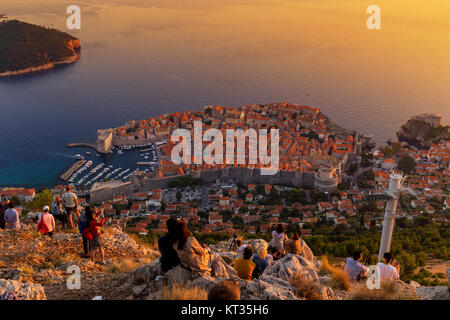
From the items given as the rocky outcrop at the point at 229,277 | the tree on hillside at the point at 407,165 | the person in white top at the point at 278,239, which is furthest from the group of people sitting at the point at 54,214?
the tree on hillside at the point at 407,165

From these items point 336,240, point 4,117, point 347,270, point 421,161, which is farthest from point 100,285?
point 4,117

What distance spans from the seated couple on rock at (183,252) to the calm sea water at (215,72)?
16.0 m

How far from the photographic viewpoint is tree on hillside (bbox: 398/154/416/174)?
16641 millimetres

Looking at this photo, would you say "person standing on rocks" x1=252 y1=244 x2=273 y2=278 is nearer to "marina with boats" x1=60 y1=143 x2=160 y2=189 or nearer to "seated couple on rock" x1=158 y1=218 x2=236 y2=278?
"seated couple on rock" x1=158 y1=218 x2=236 y2=278

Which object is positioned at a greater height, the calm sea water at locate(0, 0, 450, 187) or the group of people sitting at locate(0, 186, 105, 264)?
the calm sea water at locate(0, 0, 450, 187)

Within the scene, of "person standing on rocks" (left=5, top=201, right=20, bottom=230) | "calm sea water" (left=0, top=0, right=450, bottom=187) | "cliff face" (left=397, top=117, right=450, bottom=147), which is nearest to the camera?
"person standing on rocks" (left=5, top=201, right=20, bottom=230)

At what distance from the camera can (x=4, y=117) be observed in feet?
83.3

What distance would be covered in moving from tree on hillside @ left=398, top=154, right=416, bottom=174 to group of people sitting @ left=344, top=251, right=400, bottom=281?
48.8ft

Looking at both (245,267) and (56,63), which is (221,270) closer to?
(245,267)

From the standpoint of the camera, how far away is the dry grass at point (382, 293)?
8.10 ft

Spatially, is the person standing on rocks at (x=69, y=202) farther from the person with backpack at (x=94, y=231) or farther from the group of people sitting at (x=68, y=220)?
the person with backpack at (x=94, y=231)

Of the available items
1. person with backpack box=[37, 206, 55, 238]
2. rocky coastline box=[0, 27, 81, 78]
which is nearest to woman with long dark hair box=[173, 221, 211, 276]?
person with backpack box=[37, 206, 55, 238]

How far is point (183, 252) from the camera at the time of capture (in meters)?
2.44

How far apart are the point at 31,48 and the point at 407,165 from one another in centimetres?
3387
